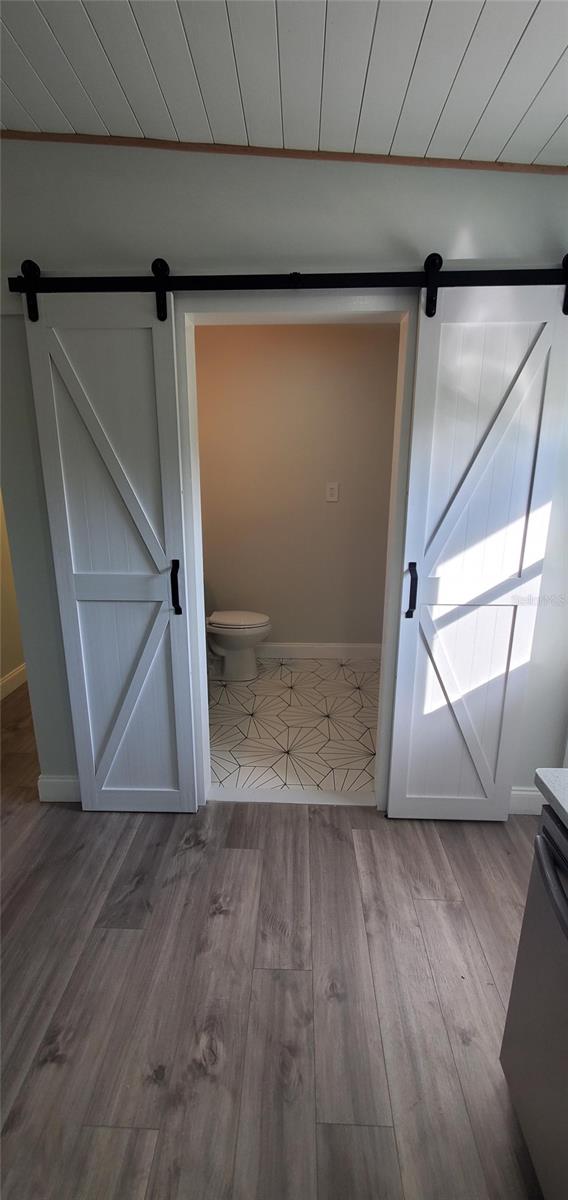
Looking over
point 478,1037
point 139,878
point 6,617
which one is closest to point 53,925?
point 139,878

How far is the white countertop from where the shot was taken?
3.21 ft

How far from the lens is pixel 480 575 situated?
6.36 feet

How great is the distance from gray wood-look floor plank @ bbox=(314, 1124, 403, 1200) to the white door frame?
116cm

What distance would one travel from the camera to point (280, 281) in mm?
1717

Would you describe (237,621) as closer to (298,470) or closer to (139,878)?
(298,470)

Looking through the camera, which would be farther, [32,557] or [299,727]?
[299,727]

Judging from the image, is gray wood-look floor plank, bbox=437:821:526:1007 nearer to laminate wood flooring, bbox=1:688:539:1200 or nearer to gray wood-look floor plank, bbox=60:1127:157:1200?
laminate wood flooring, bbox=1:688:539:1200

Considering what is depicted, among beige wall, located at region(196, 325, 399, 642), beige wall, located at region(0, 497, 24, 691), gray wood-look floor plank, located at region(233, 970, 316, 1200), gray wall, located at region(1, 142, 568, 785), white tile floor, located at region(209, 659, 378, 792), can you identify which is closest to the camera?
gray wood-look floor plank, located at region(233, 970, 316, 1200)

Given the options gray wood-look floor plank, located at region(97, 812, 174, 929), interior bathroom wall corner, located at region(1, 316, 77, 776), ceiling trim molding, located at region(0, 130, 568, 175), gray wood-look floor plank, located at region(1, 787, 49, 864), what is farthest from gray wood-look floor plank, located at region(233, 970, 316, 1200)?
ceiling trim molding, located at region(0, 130, 568, 175)

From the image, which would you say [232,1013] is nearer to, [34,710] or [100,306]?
[34,710]

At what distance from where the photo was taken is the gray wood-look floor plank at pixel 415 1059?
43.1 inches

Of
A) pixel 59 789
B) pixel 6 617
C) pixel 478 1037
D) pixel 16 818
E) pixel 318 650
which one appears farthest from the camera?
pixel 318 650

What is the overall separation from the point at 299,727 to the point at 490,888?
1318 mm

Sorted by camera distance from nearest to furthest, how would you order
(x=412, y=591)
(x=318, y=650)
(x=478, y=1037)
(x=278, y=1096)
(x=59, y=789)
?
(x=278, y=1096)
(x=478, y=1037)
(x=412, y=591)
(x=59, y=789)
(x=318, y=650)
